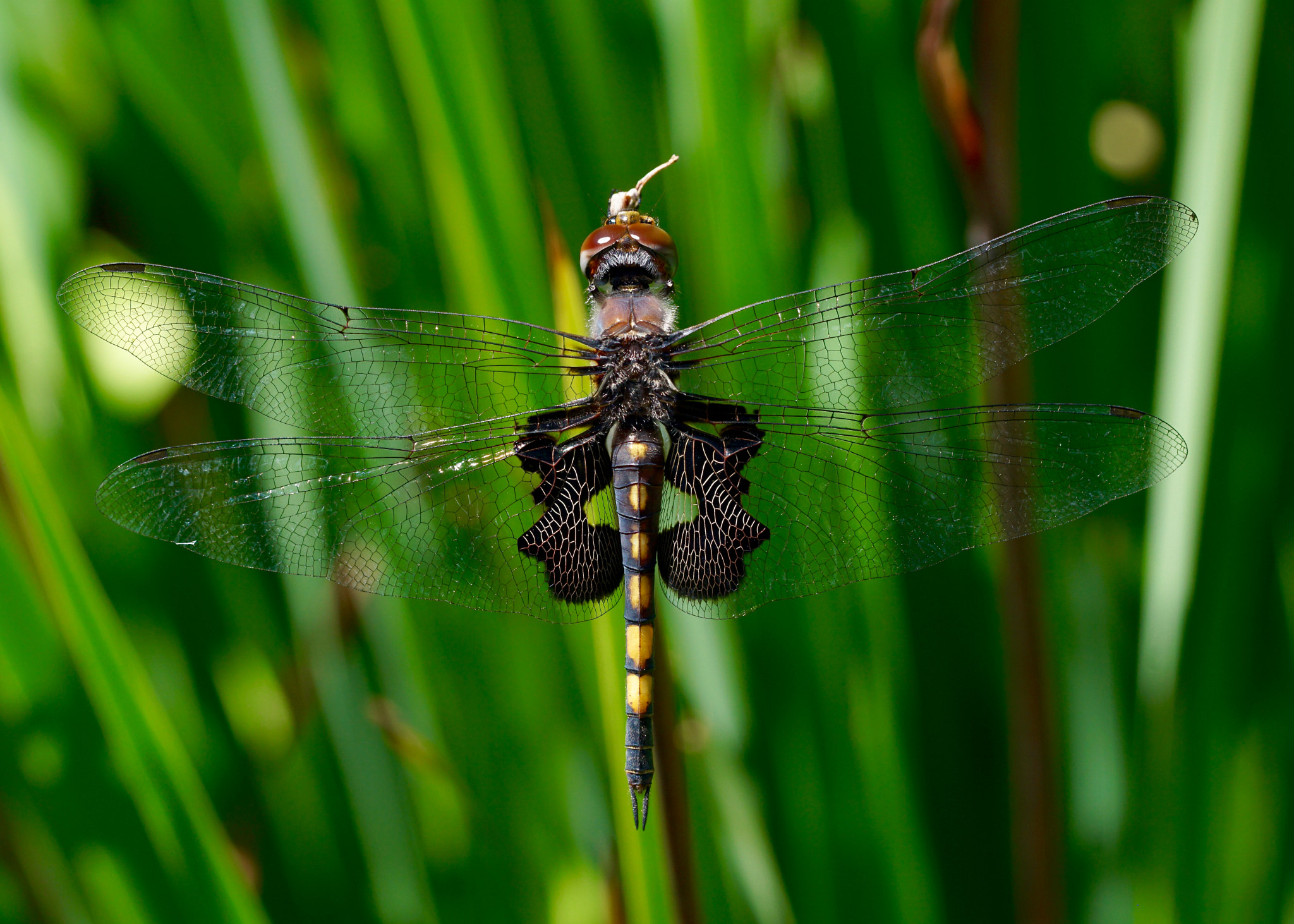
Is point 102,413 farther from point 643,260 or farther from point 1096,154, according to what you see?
point 1096,154

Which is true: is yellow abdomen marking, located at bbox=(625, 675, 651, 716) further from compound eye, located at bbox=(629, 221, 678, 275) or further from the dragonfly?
compound eye, located at bbox=(629, 221, 678, 275)

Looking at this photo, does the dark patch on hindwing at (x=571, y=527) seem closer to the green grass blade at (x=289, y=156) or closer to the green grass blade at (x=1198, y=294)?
the green grass blade at (x=289, y=156)

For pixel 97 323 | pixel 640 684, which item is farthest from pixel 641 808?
pixel 97 323

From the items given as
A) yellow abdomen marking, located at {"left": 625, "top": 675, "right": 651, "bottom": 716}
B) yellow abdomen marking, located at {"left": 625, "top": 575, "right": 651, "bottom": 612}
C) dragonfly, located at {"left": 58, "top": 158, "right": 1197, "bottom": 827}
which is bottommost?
yellow abdomen marking, located at {"left": 625, "top": 675, "right": 651, "bottom": 716}

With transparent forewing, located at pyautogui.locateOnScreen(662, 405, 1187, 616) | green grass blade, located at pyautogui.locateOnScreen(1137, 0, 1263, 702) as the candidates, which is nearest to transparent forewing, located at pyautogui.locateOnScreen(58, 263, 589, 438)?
transparent forewing, located at pyautogui.locateOnScreen(662, 405, 1187, 616)

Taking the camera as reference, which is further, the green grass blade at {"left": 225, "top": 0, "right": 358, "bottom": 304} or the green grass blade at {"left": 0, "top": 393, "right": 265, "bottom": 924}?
the green grass blade at {"left": 225, "top": 0, "right": 358, "bottom": 304}
